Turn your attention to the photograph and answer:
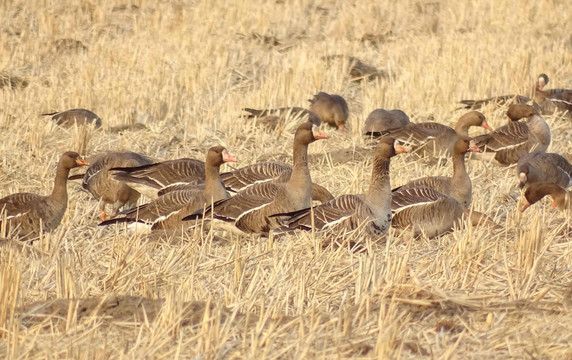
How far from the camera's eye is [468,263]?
582cm

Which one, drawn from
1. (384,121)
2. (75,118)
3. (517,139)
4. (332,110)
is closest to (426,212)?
(517,139)

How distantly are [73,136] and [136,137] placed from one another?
85 centimetres

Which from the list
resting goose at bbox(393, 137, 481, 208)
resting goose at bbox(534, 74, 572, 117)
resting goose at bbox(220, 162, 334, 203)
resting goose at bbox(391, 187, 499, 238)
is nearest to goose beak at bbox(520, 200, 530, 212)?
resting goose at bbox(391, 187, 499, 238)

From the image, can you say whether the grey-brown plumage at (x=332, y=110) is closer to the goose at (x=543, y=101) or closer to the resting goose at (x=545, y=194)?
the goose at (x=543, y=101)

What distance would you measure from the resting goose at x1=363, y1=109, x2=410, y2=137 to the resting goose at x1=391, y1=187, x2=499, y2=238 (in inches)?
135

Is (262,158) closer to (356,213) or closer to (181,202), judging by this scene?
(181,202)

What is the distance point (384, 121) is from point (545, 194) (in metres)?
3.85

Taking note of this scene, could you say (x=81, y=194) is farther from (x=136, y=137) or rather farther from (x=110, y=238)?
(x=110, y=238)

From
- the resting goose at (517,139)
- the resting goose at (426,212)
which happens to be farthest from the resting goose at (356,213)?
the resting goose at (517,139)

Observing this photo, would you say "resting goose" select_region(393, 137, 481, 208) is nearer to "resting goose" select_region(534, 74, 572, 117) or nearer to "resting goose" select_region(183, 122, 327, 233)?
"resting goose" select_region(183, 122, 327, 233)

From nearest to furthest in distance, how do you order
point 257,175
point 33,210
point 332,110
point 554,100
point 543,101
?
point 33,210 < point 257,175 < point 332,110 < point 554,100 < point 543,101

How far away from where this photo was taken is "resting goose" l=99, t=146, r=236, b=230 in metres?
8.23

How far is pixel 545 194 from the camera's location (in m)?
8.23

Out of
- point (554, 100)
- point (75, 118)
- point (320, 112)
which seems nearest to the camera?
point (75, 118)
